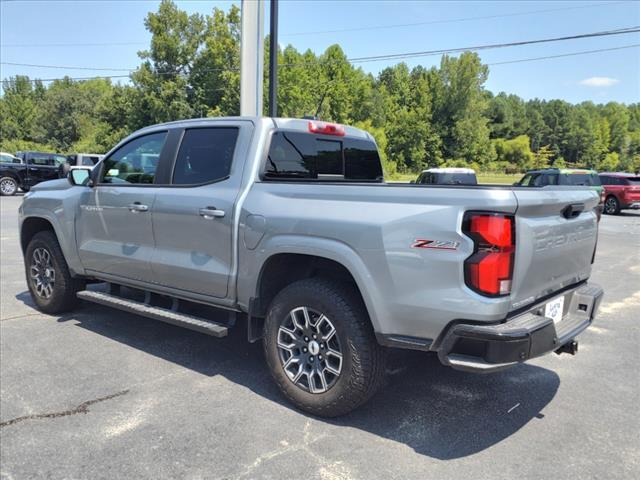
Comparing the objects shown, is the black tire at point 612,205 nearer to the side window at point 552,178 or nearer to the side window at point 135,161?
the side window at point 552,178

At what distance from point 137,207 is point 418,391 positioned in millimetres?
2806

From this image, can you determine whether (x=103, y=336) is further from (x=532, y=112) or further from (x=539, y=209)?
(x=532, y=112)

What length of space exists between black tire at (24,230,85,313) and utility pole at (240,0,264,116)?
21.9 ft

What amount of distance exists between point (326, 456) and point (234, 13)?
166ft

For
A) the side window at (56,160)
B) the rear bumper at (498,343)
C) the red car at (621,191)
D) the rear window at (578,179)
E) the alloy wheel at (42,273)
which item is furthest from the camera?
the side window at (56,160)

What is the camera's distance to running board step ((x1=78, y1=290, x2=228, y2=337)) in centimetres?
381

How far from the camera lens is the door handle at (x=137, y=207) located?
4.36 m

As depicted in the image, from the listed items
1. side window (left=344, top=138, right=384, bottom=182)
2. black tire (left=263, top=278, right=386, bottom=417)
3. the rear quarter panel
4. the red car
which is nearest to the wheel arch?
the rear quarter panel

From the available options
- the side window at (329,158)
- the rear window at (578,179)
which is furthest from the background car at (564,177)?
the side window at (329,158)

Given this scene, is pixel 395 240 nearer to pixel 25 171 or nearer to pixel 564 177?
pixel 564 177

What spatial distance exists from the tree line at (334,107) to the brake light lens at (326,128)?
49.8 feet

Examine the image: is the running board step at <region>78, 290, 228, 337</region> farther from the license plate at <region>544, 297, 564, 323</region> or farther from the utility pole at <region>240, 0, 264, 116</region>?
the utility pole at <region>240, 0, 264, 116</region>

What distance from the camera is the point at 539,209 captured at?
287 centimetres

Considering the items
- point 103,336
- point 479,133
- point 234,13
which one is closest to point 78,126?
point 234,13
